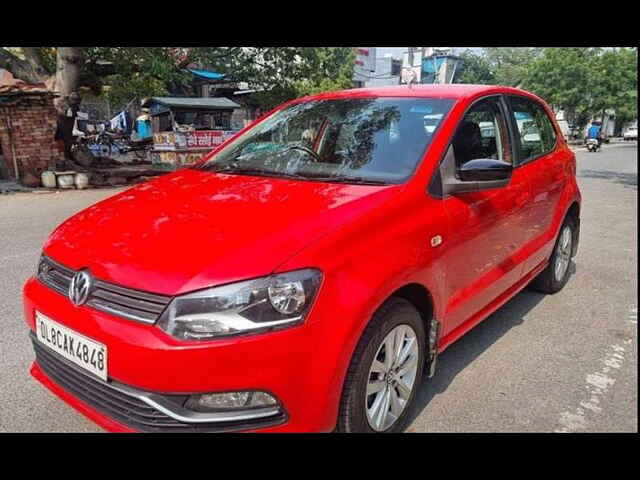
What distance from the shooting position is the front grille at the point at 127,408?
6.17 feet

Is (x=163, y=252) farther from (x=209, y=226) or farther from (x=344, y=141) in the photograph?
(x=344, y=141)

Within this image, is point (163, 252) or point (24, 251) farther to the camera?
point (24, 251)

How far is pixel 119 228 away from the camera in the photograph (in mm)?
2270

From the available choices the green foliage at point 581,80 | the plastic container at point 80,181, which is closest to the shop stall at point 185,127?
the plastic container at point 80,181

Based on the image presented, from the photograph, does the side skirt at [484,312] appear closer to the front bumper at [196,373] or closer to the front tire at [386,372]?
the front tire at [386,372]

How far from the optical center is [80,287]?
6.74ft

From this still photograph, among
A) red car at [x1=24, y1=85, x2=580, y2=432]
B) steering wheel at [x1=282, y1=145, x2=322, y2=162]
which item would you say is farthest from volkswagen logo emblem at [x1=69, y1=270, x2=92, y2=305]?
steering wheel at [x1=282, y1=145, x2=322, y2=162]

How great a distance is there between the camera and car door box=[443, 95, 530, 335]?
2691 millimetres

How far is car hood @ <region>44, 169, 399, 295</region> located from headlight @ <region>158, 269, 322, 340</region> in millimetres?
43

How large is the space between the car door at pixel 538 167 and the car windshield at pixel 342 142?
0.95 metres

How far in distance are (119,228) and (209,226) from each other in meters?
0.45

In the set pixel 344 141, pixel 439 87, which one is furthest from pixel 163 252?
pixel 439 87

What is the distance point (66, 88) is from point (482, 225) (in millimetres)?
13119

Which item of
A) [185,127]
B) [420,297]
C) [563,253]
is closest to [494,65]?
[185,127]
